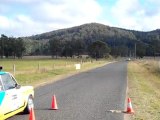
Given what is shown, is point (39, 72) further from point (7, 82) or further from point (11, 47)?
point (11, 47)

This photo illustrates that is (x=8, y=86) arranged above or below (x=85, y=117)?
above

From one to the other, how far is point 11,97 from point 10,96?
0.28 ft

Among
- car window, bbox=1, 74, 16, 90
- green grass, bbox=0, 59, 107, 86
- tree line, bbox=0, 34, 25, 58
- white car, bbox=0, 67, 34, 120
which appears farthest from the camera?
tree line, bbox=0, 34, 25, 58

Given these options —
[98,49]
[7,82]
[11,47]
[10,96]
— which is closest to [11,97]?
[10,96]

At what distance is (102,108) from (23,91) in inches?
133

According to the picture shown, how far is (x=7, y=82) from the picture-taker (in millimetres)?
11039

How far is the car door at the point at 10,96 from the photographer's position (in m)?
10.3

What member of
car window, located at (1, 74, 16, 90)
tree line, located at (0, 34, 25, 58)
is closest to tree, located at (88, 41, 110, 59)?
tree line, located at (0, 34, 25, 58)

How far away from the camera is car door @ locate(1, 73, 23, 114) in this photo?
33.8 ft

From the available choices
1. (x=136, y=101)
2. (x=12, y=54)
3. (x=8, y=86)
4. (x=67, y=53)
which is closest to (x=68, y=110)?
(x=8, y=86)

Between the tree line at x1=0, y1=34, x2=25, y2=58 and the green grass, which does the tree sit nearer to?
the tree line at x1=0, y1=34, x2=25, y2=58

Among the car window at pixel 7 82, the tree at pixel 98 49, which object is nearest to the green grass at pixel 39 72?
the car window at pixel 7 82

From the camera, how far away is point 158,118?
12.0 m

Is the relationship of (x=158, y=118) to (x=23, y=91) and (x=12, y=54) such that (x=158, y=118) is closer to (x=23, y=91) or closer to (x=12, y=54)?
(x=23, y=91)
